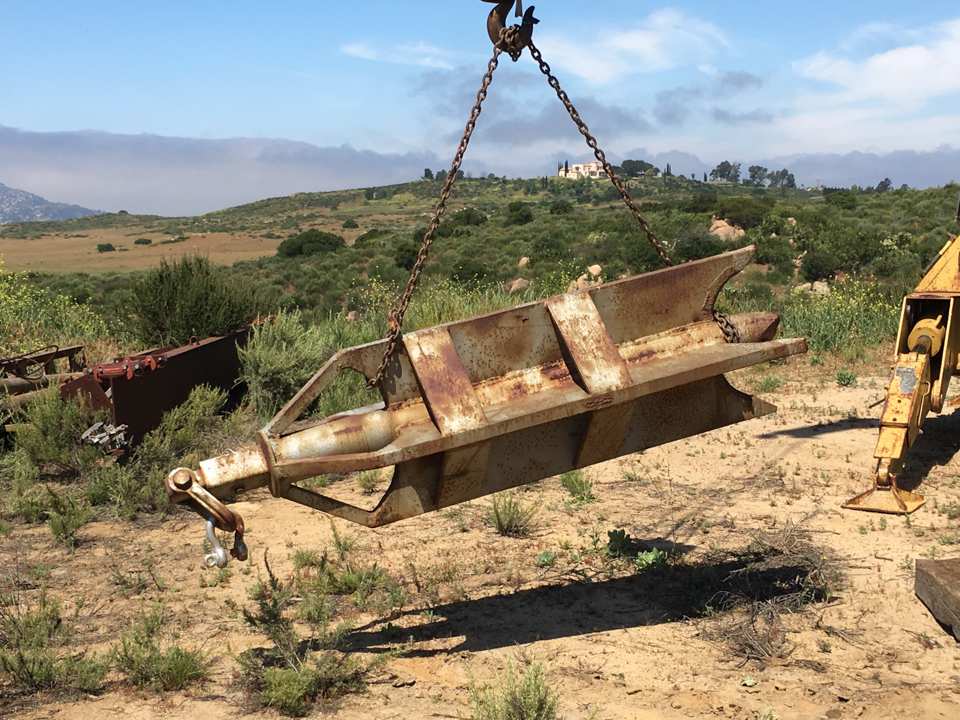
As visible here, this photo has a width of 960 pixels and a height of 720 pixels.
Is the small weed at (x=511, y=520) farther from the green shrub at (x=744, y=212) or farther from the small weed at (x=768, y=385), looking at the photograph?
the green shrub at (x=744, y=212)

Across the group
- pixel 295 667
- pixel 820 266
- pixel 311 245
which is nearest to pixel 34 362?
pixel 295 667

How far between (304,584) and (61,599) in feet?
4.87

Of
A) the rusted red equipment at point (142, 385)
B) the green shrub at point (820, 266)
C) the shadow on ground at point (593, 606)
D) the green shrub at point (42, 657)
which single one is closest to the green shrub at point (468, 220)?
the green shrub at point (820, 266)

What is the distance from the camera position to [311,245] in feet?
143

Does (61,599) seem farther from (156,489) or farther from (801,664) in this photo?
(801,664)

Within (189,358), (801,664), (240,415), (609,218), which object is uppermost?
(609,218)

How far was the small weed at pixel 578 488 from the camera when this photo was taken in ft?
22.9

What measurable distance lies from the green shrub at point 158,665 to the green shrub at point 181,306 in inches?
279

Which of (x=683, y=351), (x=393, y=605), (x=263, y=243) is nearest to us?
(x=683, y=351)

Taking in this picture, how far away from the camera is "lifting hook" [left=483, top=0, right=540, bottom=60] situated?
176 inches

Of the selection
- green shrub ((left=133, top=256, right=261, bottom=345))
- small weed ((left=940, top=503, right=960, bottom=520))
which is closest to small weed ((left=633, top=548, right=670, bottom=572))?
small weed ((left=940, top=503, right=960, bottom=520))

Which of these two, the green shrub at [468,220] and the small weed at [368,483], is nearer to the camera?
the small weed at [368,483]

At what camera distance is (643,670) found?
4.25 m

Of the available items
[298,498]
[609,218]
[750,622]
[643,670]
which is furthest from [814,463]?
[609,218]
